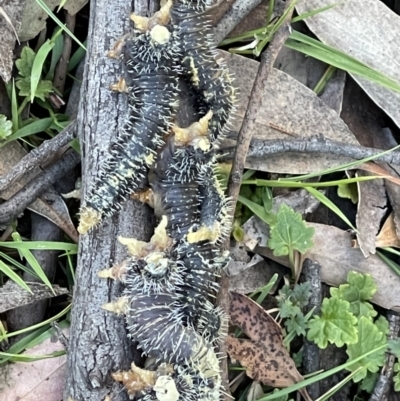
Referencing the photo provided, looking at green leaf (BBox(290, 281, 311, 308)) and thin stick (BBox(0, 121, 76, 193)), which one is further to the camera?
green leaf (BBox(290, 281, 311, 308))

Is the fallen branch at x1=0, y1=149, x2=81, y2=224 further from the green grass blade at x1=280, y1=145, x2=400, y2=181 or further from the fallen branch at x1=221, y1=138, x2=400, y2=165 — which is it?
the green grass blade at x1=280, y1=145, x2=400, y2=181

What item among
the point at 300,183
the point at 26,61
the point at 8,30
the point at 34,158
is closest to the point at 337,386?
the point at 300,183

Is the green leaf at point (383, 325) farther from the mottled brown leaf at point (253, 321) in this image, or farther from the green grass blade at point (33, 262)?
the green grass blade at point (33, 262)

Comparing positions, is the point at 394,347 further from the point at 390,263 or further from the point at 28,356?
the point at 28,356

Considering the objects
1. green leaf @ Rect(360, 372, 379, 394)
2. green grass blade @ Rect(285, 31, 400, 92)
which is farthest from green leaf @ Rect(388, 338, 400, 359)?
green grass blade @ Rect(285, 31, 400, 92)

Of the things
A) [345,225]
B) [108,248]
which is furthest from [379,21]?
[108,248]
